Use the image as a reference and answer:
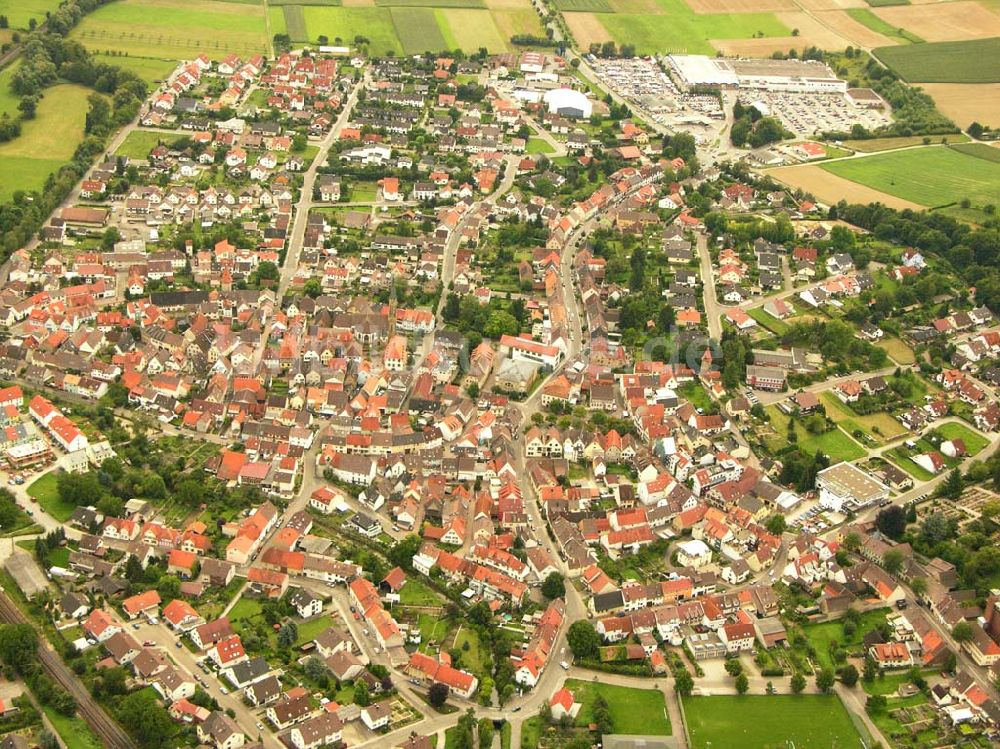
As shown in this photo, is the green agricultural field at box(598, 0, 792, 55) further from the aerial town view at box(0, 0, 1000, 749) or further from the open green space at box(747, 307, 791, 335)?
the open green space at box(747, 307, 791, 335)

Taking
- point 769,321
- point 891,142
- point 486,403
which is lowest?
point 486,403

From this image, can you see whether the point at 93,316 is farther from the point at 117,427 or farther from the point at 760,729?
the point at 760,729

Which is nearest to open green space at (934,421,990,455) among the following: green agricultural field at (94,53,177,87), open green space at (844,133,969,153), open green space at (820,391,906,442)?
open green space at (820,391,906,442)

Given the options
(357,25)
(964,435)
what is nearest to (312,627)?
(964,435)

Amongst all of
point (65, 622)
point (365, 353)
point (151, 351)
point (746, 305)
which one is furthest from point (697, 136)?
point (65, 622)

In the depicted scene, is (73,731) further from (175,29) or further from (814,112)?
(175,29)

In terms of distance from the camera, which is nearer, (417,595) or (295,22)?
(417,595)

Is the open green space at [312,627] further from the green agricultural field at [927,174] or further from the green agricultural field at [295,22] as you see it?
the green agricultural field at [295,22]
